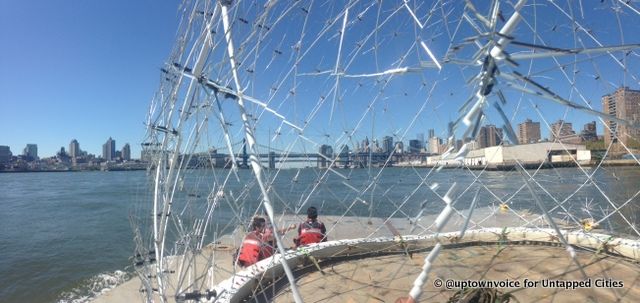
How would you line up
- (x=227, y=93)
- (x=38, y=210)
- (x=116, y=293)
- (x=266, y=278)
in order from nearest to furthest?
(x=227, y=93)
(x=266, y=278)
(x=116, y=293)
(x=38, y=210)

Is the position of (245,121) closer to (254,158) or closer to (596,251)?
(254,158)

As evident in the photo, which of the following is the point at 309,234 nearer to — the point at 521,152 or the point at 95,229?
the point at 521,152

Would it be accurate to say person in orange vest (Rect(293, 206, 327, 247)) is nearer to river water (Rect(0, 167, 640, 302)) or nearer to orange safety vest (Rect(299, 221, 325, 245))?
orange safety vest (Rect(299, 221, 325, 245))

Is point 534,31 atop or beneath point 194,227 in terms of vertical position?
atop

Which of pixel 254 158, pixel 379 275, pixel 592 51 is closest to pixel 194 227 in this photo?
pixel 254 158

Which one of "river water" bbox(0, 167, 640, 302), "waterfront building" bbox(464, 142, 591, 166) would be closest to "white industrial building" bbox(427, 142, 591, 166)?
"waterfront building" bbox(464, 142, 591, 166)

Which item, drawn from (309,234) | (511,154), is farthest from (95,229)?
(511,154)

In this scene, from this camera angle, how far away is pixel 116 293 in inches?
385

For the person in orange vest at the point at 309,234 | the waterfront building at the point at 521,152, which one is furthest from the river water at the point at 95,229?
the waterfront building at the point at 521,152

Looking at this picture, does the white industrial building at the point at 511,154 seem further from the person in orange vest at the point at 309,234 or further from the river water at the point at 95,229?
the person in orange vest at the point at 309,234

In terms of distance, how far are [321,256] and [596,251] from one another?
381 cm

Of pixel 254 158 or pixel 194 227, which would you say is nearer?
pixel 254 158

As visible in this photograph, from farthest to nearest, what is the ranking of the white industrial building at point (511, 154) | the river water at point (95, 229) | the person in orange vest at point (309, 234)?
1. the river water at point (95, 229)
2. the person in orange vest at point (309, 234)
3. the white industrial building at point (511, 154)

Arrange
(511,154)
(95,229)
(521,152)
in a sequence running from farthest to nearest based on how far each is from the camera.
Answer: (95,229) → (521,152) → (511,154)
